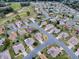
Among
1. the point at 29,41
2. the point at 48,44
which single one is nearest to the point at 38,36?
the point at 29,41

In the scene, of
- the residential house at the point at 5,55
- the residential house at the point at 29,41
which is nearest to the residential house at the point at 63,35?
the residential house at the point at 29,41

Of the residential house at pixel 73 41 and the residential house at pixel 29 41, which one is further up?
the residential house at pixel 73 41

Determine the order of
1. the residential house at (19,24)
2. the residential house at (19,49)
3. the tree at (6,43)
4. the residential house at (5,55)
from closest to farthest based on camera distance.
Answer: the residential house at (5,55) → the residential house at (19,49) → the tree at (6,43) → the residential house at (19,24)

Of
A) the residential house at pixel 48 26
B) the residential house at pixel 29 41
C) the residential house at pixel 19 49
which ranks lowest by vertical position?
the residential house at pixel 48 26

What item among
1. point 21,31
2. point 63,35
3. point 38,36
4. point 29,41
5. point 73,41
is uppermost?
point 73,41

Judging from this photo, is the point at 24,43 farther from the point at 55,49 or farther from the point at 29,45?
the point at 55,49

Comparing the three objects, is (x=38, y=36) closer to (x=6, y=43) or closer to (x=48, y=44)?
→ (x=48, y=44)

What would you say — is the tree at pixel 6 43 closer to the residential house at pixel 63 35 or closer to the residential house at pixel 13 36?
the residential house at pixel 13 36

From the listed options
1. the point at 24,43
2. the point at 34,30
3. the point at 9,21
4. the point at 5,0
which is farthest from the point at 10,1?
the point at 24,43

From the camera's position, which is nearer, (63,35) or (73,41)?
(73,41)

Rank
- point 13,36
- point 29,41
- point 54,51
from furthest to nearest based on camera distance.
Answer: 1. point 13,36
2. point 29,41
3. point 54,51

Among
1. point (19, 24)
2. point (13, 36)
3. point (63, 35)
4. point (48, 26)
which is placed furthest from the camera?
point (19, 24)
